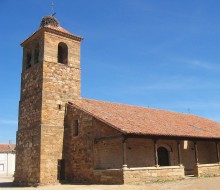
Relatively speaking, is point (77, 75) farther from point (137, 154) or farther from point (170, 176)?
point (170, 176)

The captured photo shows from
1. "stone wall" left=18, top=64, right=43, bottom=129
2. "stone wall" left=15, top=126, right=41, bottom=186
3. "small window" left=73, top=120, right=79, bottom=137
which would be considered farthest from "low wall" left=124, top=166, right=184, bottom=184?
"stone wall" left=18, top=64, right=43, bottom=129

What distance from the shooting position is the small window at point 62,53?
2144cm

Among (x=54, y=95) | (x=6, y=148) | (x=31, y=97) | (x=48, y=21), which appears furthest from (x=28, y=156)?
(x=6, y=148)

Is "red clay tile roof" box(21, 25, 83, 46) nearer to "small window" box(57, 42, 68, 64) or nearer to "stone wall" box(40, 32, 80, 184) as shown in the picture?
"stone wall" box(40, 32, 80, 184)

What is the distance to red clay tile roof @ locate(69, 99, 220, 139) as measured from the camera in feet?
58.0

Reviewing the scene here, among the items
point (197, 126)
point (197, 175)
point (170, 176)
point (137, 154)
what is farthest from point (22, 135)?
point (197, 126)

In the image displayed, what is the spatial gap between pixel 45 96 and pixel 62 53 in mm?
→ 3947

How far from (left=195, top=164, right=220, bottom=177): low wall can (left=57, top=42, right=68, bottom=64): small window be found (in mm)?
11069

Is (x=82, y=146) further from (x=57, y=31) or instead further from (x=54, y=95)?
(x=57, y=31)

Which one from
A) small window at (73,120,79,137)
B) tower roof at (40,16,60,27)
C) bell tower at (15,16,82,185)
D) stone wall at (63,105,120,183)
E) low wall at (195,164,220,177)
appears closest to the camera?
stone wall at (63,105,120,183)

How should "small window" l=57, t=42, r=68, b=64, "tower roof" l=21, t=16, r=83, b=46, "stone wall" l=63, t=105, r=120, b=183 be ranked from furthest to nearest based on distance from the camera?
"small window" l=57, t=42, r=68, b=64, "tower roof" l=21, t=16, r=83, b=46, "stone wall" l=63, t=105, r=120, b=183

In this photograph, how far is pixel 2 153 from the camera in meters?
44.7

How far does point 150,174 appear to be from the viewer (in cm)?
1647

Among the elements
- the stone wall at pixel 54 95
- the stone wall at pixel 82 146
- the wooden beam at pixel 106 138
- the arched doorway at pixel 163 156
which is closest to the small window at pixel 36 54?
the stone wall at pixel 54 95
